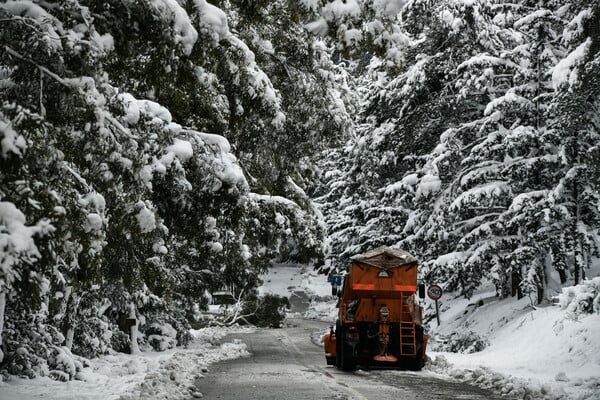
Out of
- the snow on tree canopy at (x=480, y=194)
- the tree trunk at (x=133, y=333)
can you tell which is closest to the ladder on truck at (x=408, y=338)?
the snow on tree canopy at (x=480, y=194)

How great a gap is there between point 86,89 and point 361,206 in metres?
33.3

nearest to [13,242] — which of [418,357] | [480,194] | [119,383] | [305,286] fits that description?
[119,383]

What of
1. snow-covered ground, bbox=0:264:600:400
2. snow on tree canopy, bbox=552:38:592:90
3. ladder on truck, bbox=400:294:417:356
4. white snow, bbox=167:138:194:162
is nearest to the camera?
white snow, bbox=167:138:194:162

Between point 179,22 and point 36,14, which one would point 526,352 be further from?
point 36,14

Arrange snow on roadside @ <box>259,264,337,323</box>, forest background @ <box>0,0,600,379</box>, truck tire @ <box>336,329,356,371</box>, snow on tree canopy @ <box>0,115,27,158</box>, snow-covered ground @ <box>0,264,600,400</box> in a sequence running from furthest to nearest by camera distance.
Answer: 1. snow on roadside @ <box>259,264,337,323</box>
2. truck tire @ <box>336,329,356,371</box>
3. snow-covered ground @ <box>0,264,600,400</box>
4. forest background @ <box>0,0,600,379</box>
5. snow on tree canopy @ <box>0,115,27,158</box>

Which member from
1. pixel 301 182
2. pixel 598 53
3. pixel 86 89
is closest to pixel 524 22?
pixel 598 53

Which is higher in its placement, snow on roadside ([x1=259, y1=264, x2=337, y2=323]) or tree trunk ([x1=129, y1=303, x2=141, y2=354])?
snow on roadside ([x1=259, y1=264, x2=337, y2=323])

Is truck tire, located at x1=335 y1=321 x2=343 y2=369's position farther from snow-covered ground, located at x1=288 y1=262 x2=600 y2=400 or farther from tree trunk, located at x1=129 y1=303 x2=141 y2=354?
tree trunk, located at x1=129 y1=303 x2=141 y2=354

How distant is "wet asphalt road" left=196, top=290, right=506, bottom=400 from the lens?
476 inches

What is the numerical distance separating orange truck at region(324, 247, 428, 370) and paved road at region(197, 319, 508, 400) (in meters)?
0.40

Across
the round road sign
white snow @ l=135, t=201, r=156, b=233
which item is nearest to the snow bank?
the round road sign

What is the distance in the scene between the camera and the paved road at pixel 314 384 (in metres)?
12.1

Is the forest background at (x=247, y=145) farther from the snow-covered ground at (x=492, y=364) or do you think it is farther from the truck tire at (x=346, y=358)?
the truck tire at (x=346, y=358)

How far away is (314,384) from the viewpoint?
1387cm
